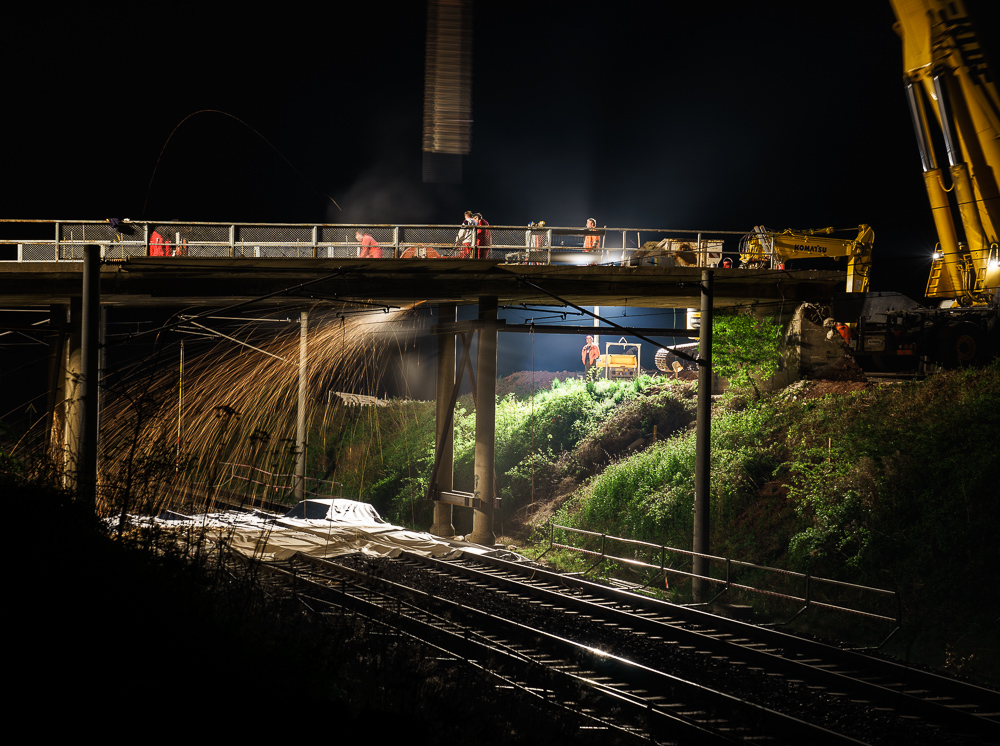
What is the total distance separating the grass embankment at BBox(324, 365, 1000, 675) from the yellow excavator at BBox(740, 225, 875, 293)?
5068 mm

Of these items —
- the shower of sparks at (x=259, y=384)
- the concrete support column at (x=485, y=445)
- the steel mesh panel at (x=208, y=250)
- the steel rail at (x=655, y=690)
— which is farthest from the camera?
the steel mesh panel at (x=208, y=250)

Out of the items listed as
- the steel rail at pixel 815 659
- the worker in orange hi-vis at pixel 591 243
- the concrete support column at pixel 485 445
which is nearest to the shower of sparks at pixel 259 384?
the concrete support column at pixel 485 445

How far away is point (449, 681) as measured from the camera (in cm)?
778

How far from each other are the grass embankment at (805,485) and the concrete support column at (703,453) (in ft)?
4.87

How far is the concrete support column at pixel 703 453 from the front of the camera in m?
13.2

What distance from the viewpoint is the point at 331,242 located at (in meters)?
18.9

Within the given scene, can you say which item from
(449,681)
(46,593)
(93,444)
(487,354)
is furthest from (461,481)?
(46,593)

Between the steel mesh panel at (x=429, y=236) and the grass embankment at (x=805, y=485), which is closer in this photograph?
the grass embankment at (x=805, y=485)

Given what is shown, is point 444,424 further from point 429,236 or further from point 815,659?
point 815,659

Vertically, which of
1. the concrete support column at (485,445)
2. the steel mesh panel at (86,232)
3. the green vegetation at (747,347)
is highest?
the steel mesh panel at (86,232)

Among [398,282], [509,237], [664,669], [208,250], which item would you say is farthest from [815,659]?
[208,250]

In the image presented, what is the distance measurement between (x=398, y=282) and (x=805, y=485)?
10.5m

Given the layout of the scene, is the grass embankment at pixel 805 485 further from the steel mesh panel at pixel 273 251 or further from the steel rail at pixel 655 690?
the steel mesh panel at pixel 273 251

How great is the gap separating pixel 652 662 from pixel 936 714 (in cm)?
315
